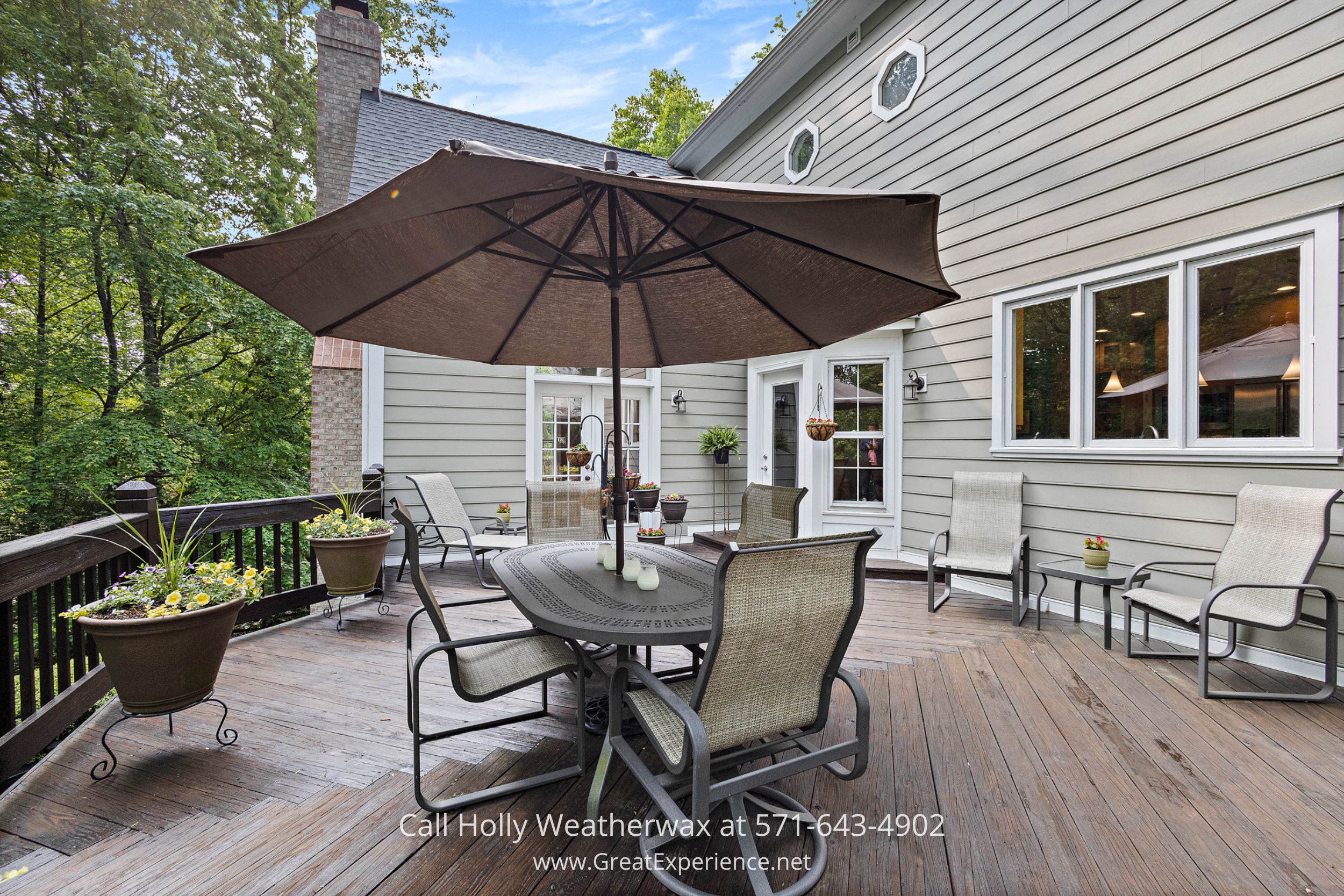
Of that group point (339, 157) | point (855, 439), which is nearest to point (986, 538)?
point (855, 439)

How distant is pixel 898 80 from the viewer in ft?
18.0

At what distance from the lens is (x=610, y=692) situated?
65.4 inches

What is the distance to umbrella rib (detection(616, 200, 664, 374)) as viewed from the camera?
230 cm

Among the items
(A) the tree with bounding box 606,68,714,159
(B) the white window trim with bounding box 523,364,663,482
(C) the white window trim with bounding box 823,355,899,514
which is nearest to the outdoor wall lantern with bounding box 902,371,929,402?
(C) the white window trim with bounding box 823,355,899,514

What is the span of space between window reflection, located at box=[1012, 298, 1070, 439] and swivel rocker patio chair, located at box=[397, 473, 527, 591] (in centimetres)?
437

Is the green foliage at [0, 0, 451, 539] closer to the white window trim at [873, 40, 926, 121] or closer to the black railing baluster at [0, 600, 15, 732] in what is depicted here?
the black railing baluster at [0, 600, 15, 732]

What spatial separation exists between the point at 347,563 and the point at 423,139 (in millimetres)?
5346

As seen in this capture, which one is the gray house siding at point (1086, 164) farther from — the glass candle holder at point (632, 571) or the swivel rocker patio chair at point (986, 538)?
the glass candle holder at point (632, 571)

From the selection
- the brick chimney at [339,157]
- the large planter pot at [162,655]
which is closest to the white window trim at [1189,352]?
the large planter pot at [162,655]

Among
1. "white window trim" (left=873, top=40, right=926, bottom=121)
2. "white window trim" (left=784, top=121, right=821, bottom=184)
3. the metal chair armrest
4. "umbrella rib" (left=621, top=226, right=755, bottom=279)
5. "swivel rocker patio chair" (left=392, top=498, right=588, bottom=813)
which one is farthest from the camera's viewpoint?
"white window trim" (left=784, top=121, right=821, bottom=184)

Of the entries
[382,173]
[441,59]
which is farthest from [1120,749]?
[441,59]

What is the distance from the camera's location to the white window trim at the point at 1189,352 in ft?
9.63

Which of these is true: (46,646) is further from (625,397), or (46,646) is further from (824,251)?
(625,397)

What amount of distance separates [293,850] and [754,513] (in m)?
2.52
